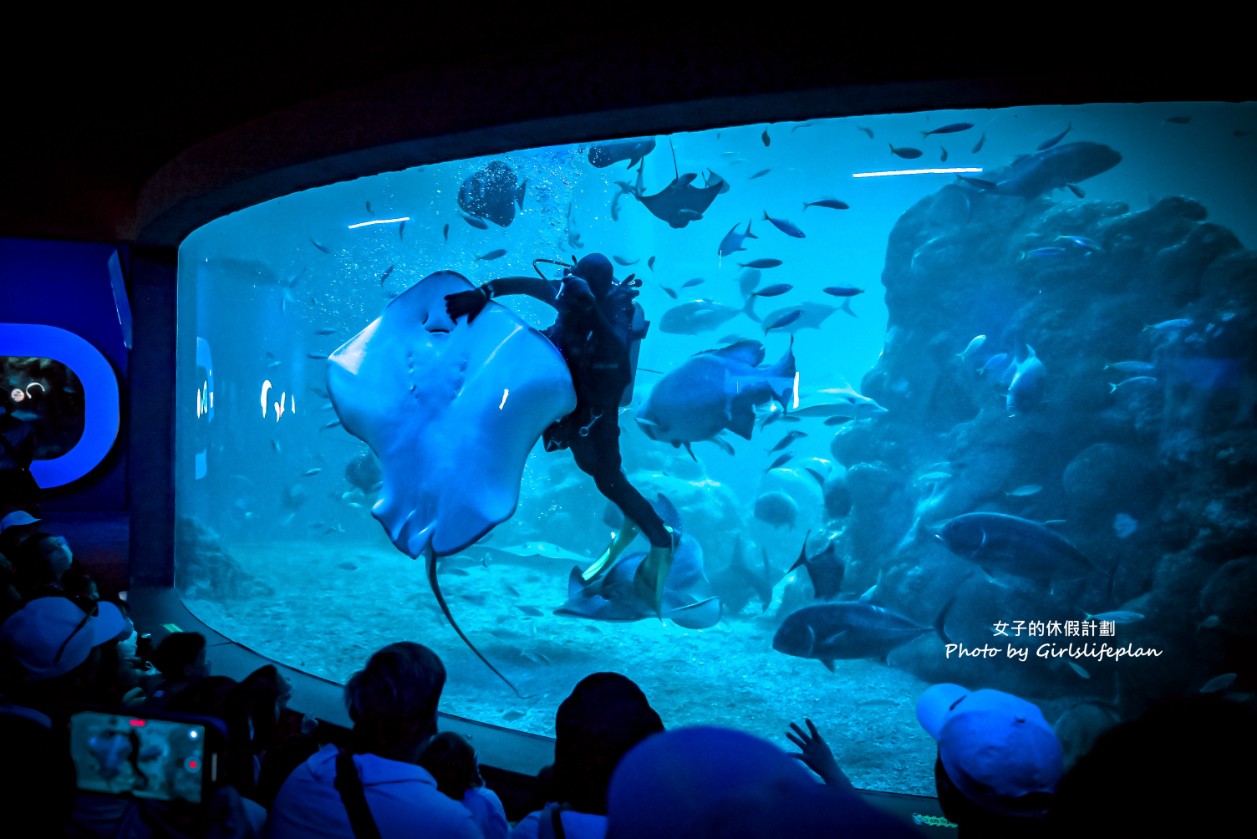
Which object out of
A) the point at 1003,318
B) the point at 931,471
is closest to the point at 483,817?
the point at 931,471

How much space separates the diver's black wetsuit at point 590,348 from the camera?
2834mm

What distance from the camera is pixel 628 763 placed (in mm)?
759

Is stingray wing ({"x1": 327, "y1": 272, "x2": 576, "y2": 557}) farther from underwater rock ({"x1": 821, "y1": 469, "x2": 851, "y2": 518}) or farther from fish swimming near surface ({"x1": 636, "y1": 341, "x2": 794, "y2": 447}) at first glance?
underwater rock ({"x1": 821, "y1": 469, "x2": 851, "y2": 518})

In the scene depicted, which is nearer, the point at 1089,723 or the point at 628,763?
the point at 628,763

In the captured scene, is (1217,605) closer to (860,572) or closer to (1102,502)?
(1102,502)

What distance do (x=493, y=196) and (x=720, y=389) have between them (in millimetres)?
4293

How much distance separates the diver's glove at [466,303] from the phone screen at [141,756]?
5.63ft

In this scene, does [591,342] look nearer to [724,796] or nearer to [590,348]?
[590,348]

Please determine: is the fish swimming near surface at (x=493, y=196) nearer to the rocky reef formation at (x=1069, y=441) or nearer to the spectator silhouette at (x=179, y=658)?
the spectator silhouette at (x=179, y=658)

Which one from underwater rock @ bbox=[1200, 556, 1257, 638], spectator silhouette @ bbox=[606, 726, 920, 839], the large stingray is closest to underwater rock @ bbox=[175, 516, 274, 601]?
the large stingray

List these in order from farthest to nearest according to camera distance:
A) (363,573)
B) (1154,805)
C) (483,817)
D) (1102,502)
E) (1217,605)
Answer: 1. (363,573)
2. (1102,502)
3. (1217,605)
4. (483,817)
5. (1154,805)

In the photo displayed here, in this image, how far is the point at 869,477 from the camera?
9.07m

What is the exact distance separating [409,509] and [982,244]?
10.3m

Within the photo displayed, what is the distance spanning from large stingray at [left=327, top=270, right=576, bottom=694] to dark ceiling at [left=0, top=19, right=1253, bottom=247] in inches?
39.1
